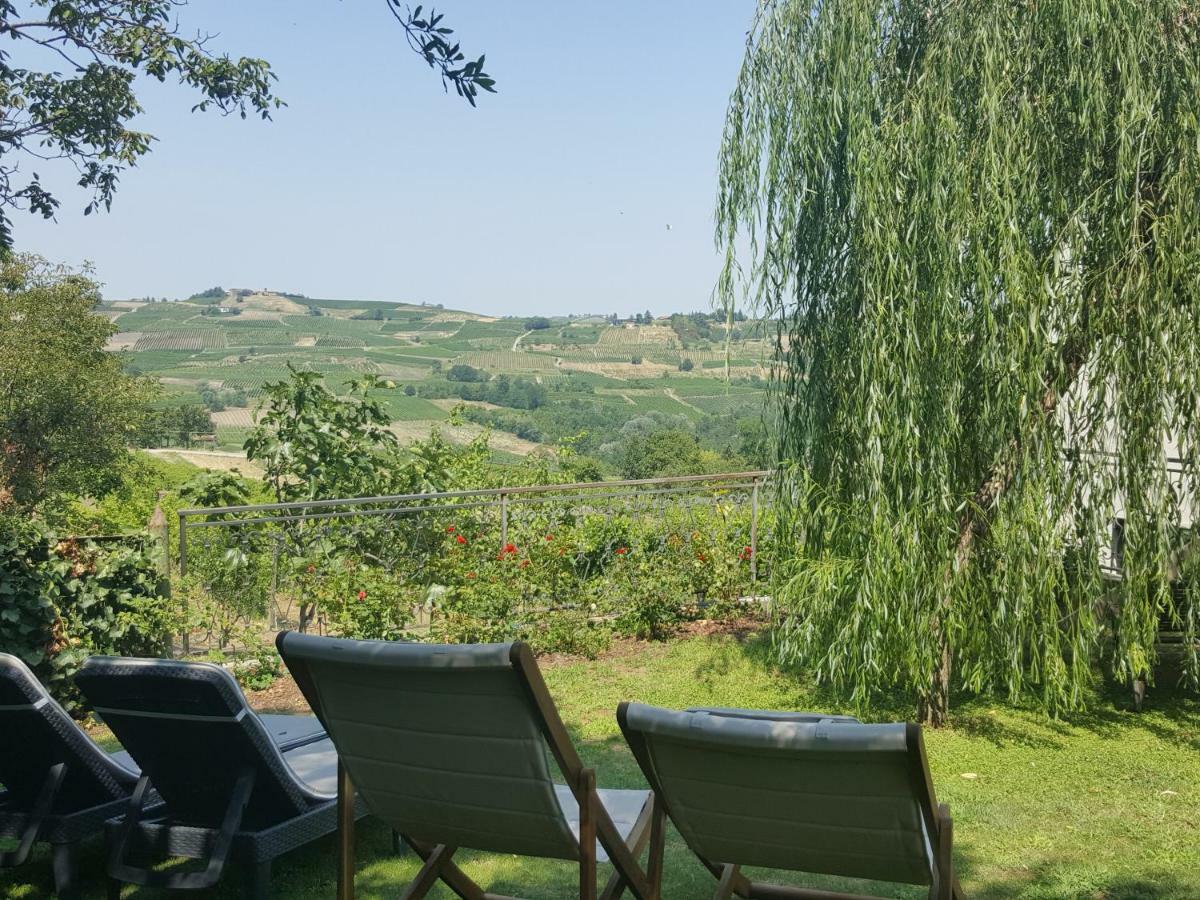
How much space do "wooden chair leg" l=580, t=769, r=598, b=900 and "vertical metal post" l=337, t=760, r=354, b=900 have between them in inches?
29.5

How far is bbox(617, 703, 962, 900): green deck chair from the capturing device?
8.56ft

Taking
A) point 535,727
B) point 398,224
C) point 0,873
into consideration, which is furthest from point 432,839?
point 398,224

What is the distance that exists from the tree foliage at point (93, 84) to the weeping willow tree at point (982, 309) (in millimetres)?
2708

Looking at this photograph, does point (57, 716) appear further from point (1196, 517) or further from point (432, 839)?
point (1196, 517)

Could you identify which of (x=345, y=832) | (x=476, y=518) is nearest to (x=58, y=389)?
(x=476, y=518)

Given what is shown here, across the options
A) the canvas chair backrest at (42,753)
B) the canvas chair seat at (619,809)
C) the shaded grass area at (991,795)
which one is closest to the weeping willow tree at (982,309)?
the shaded grass area at (991,795)

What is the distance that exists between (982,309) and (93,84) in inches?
173

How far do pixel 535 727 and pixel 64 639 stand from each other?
463 centimetres

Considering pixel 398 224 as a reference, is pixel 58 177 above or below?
below

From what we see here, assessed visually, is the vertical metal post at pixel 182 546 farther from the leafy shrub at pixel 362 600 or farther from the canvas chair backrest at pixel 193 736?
the canvas chair backrest at pixel 193 736

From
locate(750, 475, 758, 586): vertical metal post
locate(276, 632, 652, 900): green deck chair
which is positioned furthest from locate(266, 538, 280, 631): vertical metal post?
locate(276, 632, 652, 900): green deck chair

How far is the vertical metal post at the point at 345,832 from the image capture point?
3340 mm

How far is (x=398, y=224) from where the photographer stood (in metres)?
37.2

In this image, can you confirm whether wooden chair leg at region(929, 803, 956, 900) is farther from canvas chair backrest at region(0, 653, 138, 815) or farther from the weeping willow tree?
the weeping willow tree
